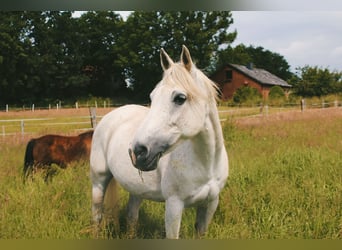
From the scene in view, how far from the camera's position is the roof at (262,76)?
7.80 feet

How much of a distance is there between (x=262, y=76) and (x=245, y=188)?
2.87 feet

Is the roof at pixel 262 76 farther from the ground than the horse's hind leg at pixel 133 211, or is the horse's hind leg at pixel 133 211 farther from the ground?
the roof at pixel 262 76

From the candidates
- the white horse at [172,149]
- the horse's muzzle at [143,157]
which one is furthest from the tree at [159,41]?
the horse's muzzle at [143,157]

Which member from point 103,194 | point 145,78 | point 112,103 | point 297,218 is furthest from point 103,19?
point 297,218

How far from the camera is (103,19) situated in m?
2.04

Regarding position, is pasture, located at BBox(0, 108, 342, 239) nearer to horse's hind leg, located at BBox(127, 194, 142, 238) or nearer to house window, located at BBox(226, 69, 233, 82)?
horse's hind leg, located at BBox(127, 194, 142, 238)

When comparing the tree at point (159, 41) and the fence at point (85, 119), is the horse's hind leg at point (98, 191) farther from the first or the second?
the tree at point (159, 41)

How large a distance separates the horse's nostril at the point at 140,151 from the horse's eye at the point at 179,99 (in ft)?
0.85

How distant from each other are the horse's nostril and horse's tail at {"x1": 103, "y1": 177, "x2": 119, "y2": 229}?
118 centimetres

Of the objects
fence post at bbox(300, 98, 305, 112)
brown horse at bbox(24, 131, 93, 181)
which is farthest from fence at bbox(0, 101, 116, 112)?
fence post at bbox(300, 98, 305, 112)

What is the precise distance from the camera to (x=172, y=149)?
56.9 inches

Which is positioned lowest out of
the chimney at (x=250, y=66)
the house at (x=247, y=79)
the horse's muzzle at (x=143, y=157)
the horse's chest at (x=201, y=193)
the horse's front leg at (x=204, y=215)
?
the horse's front leg at (x=204, y=215)

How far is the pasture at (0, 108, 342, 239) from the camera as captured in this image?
1.99 metres

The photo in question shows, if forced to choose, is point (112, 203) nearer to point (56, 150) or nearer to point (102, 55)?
point (56, 150)
